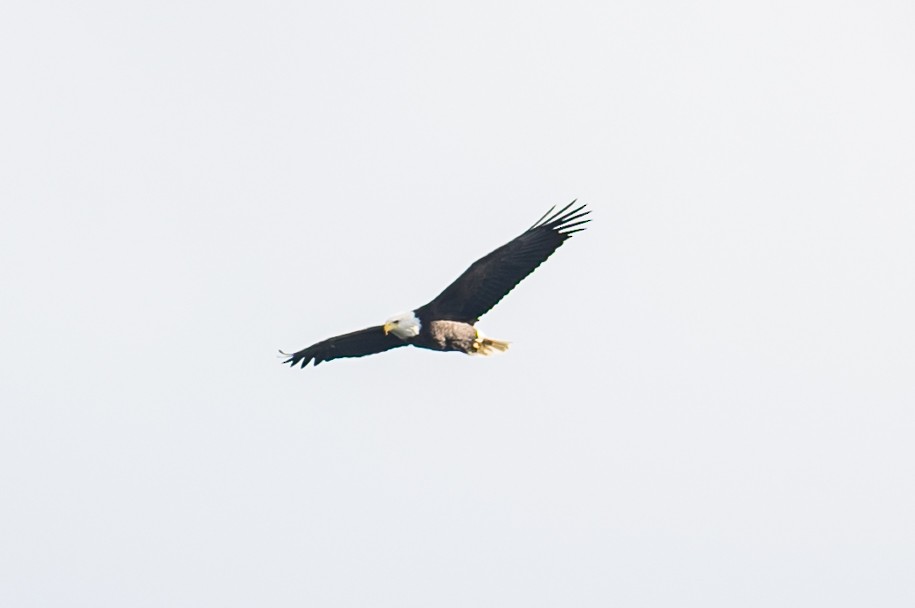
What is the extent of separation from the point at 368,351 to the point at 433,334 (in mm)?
1552

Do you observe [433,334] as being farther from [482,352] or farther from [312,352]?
[312,352]

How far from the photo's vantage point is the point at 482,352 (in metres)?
19.2

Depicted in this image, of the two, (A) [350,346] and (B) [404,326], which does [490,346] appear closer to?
(B) [404,326]

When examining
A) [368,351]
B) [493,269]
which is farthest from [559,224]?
[368,351]

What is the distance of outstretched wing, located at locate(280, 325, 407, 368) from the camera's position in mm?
19797

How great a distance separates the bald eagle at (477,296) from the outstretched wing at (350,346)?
0.36 meters

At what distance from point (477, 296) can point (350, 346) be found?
2.00 m

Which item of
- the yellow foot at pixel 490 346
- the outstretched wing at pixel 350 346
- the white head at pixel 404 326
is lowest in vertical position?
the yellow foot at pixel 490 346

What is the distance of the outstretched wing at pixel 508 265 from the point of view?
18422 mm

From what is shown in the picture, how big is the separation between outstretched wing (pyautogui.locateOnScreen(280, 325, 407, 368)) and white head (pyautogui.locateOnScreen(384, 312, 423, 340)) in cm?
46

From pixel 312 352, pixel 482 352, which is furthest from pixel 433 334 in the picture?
pixel 312 352

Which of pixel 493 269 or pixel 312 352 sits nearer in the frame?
pixel 493 269

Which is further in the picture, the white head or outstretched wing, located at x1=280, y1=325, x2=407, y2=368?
outstretched wing, located at x1=280, y1=325, x2=407, y2=368

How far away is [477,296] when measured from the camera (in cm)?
1866
